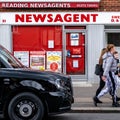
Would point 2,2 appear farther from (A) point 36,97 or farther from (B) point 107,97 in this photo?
(A) point 36,97

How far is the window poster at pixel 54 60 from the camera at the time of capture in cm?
1850

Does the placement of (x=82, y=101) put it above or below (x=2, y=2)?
below

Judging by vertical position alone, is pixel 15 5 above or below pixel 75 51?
above

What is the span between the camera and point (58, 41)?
18531mm

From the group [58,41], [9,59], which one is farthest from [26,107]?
[58,41]

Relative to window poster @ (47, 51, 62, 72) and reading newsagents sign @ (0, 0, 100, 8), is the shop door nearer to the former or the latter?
window poster @ (47, 51, 62, 72)

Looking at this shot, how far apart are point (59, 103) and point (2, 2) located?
8.76 m

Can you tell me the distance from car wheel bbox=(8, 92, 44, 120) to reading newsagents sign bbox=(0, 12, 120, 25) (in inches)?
337

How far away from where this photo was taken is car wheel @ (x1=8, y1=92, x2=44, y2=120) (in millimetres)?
10016

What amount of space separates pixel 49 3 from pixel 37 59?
2.23m

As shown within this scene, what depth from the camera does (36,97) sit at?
32.9 feet

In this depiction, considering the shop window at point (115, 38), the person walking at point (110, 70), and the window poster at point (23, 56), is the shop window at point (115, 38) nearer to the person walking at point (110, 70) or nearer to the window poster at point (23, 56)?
the window poster at point (23, 56)

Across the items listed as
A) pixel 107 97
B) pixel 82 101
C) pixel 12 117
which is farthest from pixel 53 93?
pixel 107 97

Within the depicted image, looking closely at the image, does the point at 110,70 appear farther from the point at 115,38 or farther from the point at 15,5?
the point at 15,5
